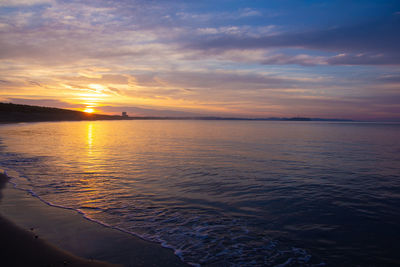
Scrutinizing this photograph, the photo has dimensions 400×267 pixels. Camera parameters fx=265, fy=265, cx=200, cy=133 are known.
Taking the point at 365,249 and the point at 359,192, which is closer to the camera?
the point at 365,249

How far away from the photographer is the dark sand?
5488 mm

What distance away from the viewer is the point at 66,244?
6.18 metres

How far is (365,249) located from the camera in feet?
21.7

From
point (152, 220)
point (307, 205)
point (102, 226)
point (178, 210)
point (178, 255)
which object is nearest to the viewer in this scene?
point (178, 255)

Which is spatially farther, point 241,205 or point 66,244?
point 241,205

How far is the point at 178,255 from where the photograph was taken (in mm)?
6047

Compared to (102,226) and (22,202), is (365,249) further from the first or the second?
(22,202)

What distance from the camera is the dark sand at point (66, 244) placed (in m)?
5.49

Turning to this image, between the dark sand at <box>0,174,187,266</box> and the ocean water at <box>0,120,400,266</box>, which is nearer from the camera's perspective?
the dark sand at <box>0,174,187,266</box>

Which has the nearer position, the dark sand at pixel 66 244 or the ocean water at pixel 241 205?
the dark sand at pixel 66 244

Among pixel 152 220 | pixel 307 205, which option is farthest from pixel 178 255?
pixel 307 205

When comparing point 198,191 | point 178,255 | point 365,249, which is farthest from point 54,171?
point 365,249

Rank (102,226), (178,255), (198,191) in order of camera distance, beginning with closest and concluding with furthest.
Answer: (178,255)
(102,226)
(198,191)

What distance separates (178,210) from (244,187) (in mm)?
4167
